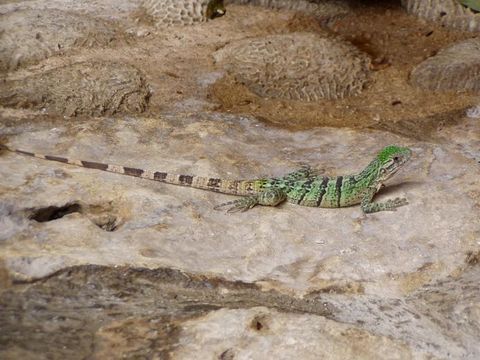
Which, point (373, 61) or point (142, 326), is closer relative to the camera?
point (142, 326)

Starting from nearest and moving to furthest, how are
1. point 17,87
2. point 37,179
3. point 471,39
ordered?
point 37,179 < point 17,87 < point 471,39

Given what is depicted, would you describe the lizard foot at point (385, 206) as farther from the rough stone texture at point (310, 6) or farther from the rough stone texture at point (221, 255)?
the rough stone texture at point (310, 6)

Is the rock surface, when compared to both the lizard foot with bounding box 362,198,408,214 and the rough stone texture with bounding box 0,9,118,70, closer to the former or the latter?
the lizard foot with bounding box 362,198,408,214

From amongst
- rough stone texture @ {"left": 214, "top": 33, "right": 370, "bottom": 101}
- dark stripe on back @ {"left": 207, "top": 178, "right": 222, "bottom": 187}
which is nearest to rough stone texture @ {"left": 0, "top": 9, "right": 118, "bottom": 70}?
rough stone texture @ {"left": 214, "top": 33, "right": 370, "bottom": 101}

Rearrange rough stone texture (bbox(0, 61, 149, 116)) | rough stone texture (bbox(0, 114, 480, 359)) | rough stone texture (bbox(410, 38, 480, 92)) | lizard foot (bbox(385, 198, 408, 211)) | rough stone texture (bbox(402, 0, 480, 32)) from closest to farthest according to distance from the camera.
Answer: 1. rough stone texture (bbox(0, 114, 480, 359))
2. lizard foot (bbox(385, 198, 408, 211))
3. rough stone texture (bbox(0, 61, 149, 116))
4. rough stone texture (bbox(410, 38, 480, 92))
5. rough stone texture (bbox(402, 0, 480, 32))

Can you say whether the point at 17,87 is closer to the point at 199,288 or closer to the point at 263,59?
the point at 263,59

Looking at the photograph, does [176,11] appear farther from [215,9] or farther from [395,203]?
[395,203]

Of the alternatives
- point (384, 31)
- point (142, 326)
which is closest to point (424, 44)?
point (384, 31)

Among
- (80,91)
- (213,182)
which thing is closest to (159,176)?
(213,182)

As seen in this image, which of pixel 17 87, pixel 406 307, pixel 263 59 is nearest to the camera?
pixel 406 307
